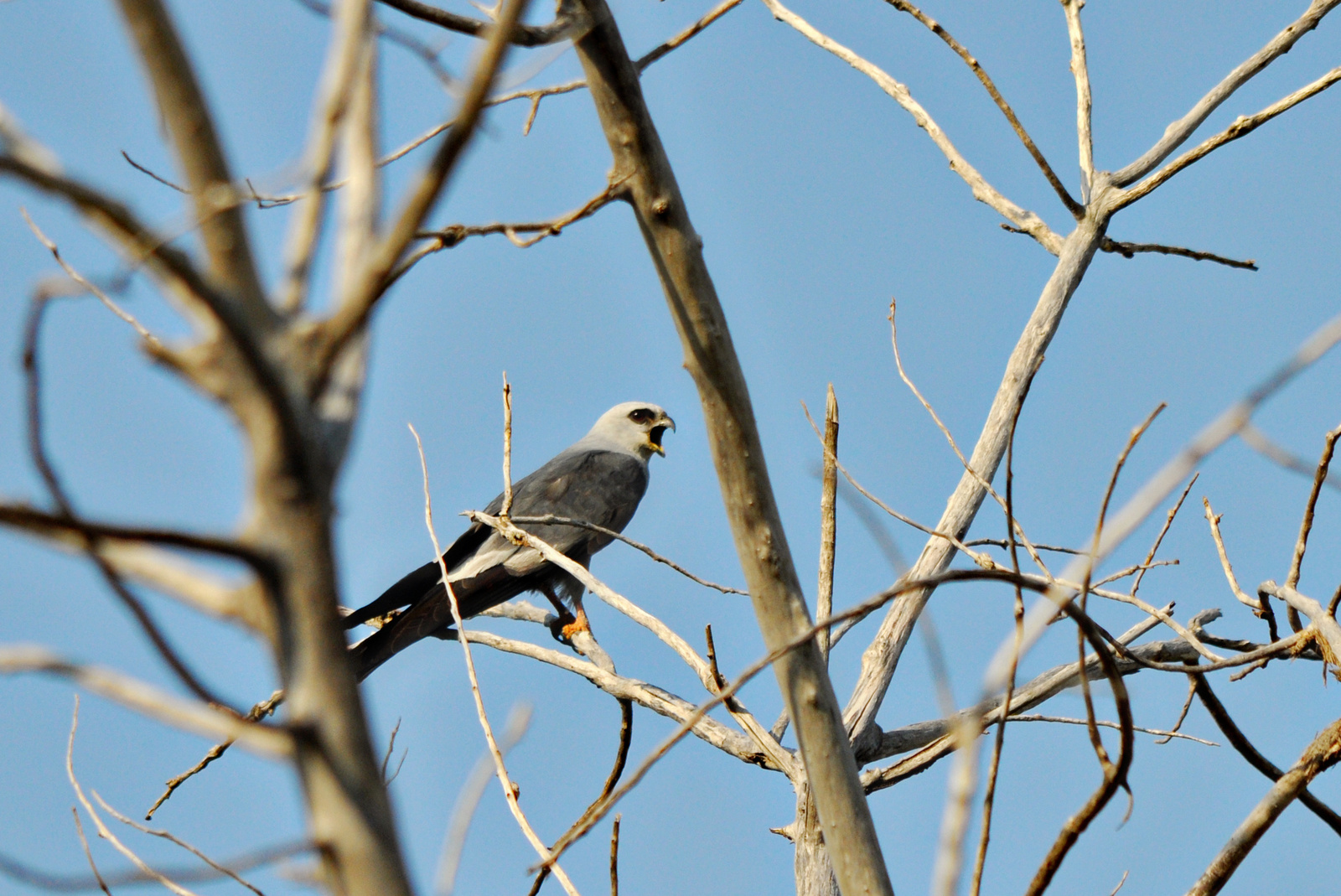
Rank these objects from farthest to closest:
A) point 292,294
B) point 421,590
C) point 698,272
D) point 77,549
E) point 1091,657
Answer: point 421,590
point 1091,657
point 698,272
point 292,294
point 77,549

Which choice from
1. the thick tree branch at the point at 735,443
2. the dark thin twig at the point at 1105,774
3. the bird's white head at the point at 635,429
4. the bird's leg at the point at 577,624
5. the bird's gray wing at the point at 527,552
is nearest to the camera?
the dark thin twig at the point at 1105,774

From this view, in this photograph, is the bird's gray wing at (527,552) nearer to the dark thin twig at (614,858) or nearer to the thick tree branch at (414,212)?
the dark thin twig at (614,858)

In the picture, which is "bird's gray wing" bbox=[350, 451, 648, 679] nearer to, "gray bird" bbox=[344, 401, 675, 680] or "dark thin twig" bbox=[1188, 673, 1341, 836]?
"gray bird" bbox=[344, 401, 675, 680]

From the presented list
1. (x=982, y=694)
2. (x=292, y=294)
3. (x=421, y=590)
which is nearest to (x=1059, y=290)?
(x=982, y=694)

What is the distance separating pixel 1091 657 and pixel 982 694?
283cm

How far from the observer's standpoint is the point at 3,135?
0.88 metres

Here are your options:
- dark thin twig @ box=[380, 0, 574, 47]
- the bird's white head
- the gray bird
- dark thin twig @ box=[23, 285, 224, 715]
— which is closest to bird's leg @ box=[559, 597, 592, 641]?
the gray bird

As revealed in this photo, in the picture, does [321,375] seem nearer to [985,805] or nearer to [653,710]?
[985,805]

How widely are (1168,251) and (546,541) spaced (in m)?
4.32

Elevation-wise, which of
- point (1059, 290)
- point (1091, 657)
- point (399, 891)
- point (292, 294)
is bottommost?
point (399, 891)

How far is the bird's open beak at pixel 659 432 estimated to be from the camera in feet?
28.4

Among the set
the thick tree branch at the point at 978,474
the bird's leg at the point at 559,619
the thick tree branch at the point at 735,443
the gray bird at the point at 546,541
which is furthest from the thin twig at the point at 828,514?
the bird's leg at the point at 559,619

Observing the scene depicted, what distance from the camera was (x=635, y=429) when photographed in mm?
8719

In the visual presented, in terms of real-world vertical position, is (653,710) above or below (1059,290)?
below
